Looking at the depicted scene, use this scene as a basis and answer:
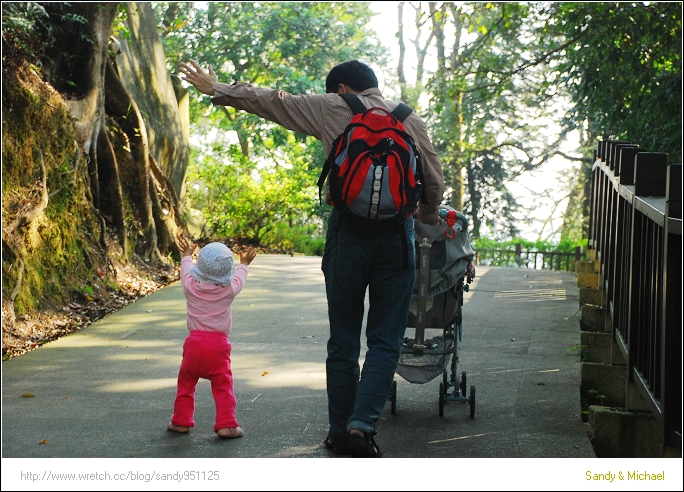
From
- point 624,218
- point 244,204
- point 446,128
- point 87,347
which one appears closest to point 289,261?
point 244,204

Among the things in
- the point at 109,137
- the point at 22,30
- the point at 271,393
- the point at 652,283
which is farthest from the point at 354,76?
the point at 109,137

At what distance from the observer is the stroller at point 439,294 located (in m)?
5.12

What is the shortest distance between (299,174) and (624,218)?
13142 millimetres

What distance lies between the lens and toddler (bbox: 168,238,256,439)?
4820 millimetres

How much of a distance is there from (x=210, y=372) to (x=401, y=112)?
182 cm

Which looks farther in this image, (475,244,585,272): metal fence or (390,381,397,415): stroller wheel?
(475,244,585,272): metal fence

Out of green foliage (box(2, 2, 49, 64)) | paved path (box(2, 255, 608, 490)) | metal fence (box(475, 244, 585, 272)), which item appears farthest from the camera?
metal fence (box(475, 244, 585, 272))

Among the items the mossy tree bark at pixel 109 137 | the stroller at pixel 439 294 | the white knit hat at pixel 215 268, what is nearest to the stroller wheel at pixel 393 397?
the stroller at pixel 439 294

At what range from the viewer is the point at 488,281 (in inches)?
497

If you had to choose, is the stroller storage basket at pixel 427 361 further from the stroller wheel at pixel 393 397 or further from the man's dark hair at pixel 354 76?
the man's dark hair at pixel 354 76

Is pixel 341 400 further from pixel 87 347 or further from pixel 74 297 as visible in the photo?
pixel 74 297

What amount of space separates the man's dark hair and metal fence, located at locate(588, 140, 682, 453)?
58.5 inches

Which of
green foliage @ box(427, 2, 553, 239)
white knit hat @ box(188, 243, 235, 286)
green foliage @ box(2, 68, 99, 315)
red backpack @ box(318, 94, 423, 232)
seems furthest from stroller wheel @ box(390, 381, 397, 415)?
green foliage @ box(427, 2, 553, 239)

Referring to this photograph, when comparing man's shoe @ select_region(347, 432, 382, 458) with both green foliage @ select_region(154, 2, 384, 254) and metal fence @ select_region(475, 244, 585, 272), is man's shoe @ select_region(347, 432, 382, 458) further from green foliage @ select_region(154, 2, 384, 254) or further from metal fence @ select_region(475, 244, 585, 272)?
metal fence @ select_region(475, 244, 585, 272)
